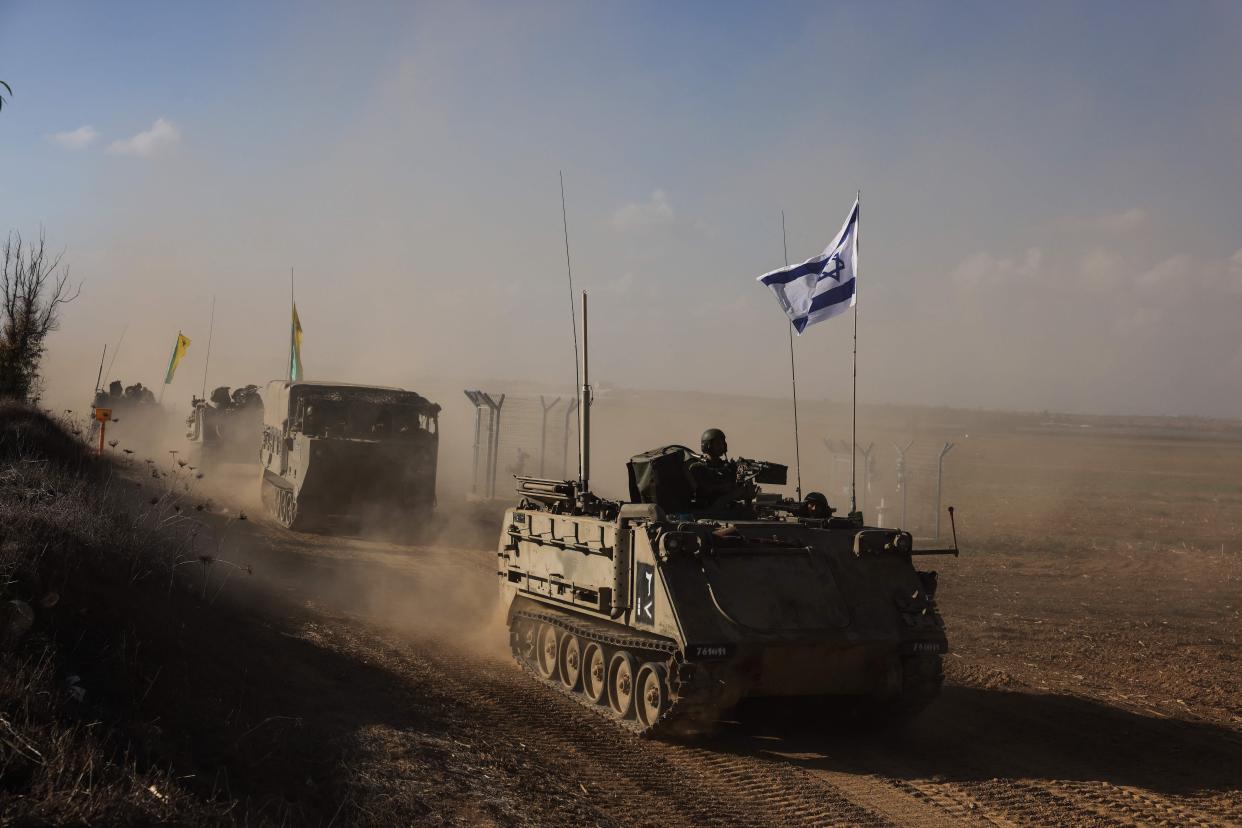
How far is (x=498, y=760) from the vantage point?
Answer: 8039mm

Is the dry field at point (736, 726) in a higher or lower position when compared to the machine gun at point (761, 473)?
lower

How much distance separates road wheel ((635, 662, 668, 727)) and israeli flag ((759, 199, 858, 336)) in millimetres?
5394

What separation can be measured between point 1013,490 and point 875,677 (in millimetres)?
33826

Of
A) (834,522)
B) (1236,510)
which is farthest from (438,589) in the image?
(1236,510)

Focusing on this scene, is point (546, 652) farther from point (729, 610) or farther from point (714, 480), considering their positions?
point (729, 610)

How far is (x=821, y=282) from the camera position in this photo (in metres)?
13.3

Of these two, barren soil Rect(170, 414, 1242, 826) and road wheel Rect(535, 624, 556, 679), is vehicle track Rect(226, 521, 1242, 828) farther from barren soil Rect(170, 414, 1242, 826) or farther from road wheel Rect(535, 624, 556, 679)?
road wheel Rect(535, 624, 556, 679)

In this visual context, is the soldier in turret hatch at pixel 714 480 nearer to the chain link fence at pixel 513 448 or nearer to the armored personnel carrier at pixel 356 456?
the chain link fence at pixel 513 448

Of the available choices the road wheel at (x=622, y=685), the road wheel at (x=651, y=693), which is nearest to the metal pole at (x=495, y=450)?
the road wheel at (x=622, y=685)

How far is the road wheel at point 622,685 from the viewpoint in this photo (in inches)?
386

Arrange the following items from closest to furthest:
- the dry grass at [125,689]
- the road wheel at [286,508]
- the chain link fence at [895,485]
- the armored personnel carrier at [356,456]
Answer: the dry grass at [125,689] → the armored personnel carrier at [356,456] → the road wheel at [286,508] → the chain link fence at [895,485]

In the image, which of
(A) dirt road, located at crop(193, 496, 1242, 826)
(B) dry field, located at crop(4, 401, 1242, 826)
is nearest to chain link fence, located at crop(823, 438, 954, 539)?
(B) dry field, located at crop(4, 401, 1242, 826)

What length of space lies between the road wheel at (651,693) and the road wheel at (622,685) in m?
0.13

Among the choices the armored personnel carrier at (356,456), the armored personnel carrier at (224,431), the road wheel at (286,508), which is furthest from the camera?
the armored personnel carrier at (224,431)
